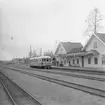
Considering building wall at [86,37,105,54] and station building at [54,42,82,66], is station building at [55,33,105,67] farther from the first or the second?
station building at [54,42,82,66]

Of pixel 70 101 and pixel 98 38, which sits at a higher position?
pixel 98 38

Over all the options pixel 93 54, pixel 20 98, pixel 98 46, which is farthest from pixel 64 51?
pixel 20 98

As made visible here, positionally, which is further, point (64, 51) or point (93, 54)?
point (64, 51)

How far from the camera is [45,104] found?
9.03 m

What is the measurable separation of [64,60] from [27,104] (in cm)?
4159

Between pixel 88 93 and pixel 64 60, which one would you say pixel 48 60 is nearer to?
pixel 64 60

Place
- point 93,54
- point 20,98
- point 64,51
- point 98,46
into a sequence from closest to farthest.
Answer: point 20,98, point 93,54, point 98,46, point 64,51

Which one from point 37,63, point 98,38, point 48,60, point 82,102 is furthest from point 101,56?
point 82,102

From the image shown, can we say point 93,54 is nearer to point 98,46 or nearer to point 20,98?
point 98,46

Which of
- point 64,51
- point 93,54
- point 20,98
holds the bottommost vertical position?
point 20,98

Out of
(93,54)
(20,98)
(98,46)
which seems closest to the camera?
(20,98)

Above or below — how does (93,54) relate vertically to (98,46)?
below

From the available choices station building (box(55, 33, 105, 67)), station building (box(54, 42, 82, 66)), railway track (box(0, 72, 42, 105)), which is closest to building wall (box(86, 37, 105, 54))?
station building (box(55, 33, 105, 67))

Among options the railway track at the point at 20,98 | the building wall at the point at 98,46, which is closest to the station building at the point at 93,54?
the building wall at the point at 98,46
